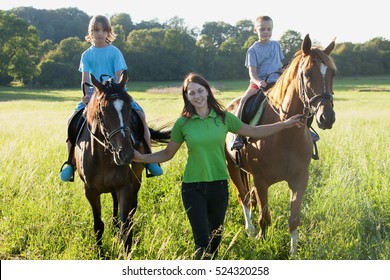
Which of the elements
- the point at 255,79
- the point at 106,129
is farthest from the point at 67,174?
the point at 255,79

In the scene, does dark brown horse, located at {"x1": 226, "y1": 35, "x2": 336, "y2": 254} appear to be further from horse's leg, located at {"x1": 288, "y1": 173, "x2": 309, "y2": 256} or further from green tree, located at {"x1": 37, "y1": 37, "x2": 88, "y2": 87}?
green tree, located at {"x1": 37, "y1": 37, "x2": 88, "y2": 87}

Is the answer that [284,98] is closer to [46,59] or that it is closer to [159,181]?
[159,181]

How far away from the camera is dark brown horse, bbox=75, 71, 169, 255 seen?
3.78 metres

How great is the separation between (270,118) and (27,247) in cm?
315

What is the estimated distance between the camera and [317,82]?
4141 mm

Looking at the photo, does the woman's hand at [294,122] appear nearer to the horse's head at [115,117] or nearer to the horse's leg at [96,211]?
the horse's head at [115,117]

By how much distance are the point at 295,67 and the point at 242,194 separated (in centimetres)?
209

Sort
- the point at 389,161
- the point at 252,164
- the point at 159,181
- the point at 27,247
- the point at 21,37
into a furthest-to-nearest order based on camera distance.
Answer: the point at 21,37 < the point at 389,161 < the point at 159,181 < the point at 252,164 < the point at 27,247

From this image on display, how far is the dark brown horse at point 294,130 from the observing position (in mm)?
4129

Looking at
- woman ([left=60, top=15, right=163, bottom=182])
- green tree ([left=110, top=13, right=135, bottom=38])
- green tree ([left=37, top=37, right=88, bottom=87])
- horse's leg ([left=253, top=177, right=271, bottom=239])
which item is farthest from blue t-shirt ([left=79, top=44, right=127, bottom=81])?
green tree ([left=37, top=37, right=88, bottom=87])

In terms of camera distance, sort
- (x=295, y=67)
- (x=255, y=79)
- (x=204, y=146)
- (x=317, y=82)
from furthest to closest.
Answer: (x=255, y=79) < (x=295, y=67) < (x=317, y=82) < (x=204, y=146)

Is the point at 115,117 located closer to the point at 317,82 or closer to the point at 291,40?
the point at 317,82

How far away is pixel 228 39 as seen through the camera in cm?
2727

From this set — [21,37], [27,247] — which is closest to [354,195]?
[27,247]
